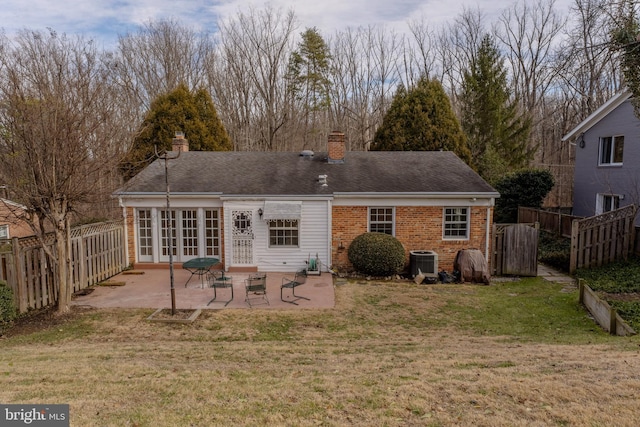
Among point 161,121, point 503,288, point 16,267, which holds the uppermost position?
point 161,121

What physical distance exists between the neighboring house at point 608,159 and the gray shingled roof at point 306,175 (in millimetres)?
7624

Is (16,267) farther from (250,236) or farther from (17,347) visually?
(250,236)

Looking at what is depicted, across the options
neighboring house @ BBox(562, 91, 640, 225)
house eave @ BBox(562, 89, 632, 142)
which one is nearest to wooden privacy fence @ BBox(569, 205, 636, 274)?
neighboring house @ BBox(562, 91, 640, 225)

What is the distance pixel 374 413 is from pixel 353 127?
1268 inches

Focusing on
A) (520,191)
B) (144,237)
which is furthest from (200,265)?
(520,191)

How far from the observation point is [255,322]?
9.55m

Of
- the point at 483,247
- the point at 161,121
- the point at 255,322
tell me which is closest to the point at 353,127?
the point at 161,121

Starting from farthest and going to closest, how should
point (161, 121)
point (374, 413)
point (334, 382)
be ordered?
point (161, 121), point (334, 382), point (374, 413)

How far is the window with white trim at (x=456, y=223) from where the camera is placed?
1481 cm

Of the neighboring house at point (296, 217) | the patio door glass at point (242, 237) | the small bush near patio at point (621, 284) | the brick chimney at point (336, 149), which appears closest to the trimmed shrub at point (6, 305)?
the neighboring house at point (296, 217)

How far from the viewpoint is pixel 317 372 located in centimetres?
625

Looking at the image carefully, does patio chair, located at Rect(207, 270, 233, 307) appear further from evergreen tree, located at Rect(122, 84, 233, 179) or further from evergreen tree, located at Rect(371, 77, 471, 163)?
evergreen tree, located at Rect(371, 77, 471, 163)

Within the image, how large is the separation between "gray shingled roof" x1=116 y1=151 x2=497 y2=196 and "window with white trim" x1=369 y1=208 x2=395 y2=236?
2.62ft

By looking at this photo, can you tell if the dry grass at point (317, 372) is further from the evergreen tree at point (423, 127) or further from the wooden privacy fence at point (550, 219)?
the evergreen tree at point (423, 127)
